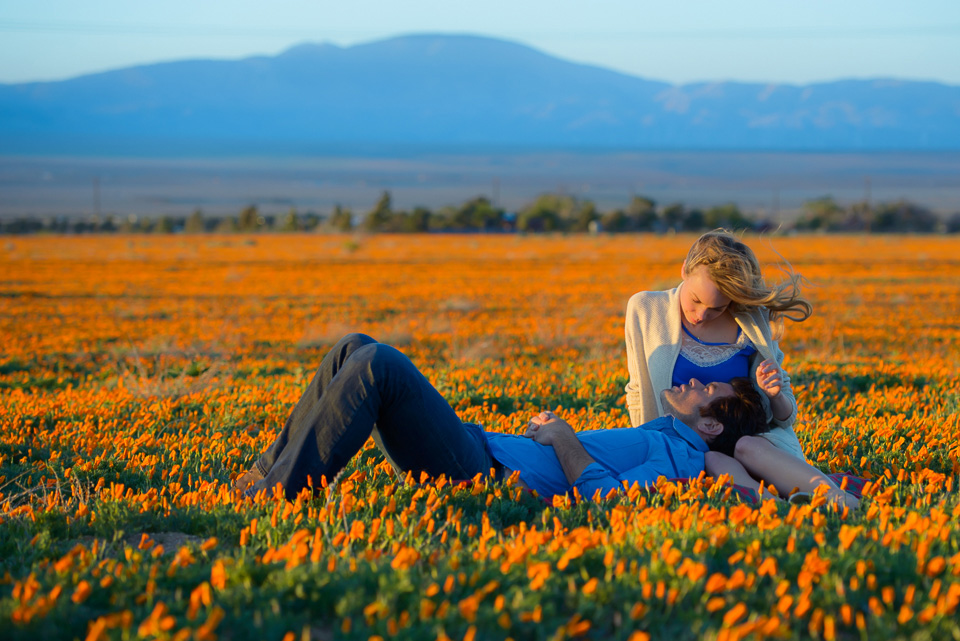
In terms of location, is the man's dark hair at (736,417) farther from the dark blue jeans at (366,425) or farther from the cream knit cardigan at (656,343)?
the dark blue jeans at (366,425)

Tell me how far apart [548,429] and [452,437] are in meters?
0.58

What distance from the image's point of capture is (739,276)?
4543 mm

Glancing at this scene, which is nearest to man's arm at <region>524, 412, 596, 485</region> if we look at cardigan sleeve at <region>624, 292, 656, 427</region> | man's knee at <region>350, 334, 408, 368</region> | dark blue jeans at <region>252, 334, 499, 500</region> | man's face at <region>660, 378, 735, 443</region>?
dark blue jeans at <region>252, 334, 499, 500</region>

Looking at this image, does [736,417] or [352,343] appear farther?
[736,417]

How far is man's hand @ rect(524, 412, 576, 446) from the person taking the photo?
13.8ft

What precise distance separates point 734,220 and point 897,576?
7185 centimetres

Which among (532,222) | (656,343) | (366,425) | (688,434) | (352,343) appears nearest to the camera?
(366,425)

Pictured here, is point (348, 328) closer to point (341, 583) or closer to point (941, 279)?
point (341, 583)

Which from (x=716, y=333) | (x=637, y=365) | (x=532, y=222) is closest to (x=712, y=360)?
(x=716, y=333)

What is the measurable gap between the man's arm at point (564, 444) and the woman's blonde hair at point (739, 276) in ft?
4.27

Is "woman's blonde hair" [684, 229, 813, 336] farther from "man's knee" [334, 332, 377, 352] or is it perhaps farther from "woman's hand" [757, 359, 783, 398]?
"man's knee" [334, 332, 377, 352]

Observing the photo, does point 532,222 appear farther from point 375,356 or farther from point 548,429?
point 375,356

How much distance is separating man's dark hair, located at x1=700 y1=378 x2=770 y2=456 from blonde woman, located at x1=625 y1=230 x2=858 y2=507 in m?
0.07

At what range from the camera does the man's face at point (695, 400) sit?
4465 mm
